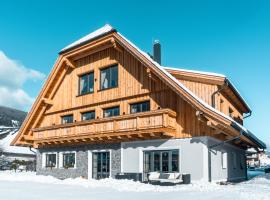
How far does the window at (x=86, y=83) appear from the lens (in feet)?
79.1

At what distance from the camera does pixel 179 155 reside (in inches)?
750

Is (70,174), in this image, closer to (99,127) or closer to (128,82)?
(99,127)

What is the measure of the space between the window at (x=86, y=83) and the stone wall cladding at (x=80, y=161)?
12.4 feet

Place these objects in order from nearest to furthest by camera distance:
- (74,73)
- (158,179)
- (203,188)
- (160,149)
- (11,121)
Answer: (203,188) < (158,179) < (160,149) < (74,73) < (11,121)

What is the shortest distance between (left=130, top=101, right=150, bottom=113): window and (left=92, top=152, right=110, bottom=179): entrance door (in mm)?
3345

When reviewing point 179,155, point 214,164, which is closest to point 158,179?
point 179,155

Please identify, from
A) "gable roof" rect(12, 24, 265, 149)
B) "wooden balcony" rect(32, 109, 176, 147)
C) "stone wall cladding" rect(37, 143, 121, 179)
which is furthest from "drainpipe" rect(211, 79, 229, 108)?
"stone wall cladding" rect(37, 143, 121, 179)

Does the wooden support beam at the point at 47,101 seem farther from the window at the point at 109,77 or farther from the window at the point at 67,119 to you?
the window at the point at 109,77

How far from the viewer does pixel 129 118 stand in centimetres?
2009

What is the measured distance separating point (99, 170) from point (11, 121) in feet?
179

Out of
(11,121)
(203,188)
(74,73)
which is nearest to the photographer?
(203,188)

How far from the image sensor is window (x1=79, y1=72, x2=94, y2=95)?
24.1 metres

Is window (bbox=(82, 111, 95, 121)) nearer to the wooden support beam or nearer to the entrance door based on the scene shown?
the entrance door

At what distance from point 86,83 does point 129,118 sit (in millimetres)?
5782
